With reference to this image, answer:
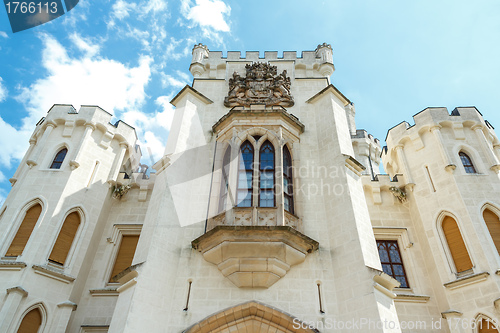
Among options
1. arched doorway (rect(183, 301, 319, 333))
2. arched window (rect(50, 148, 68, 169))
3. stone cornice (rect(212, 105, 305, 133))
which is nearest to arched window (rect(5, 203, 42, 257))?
arched window (rect(50, 148, 68, 169))

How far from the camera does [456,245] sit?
39.0ft

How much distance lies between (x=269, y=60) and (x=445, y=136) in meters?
7.62

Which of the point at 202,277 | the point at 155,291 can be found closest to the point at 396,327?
the point at 202,277

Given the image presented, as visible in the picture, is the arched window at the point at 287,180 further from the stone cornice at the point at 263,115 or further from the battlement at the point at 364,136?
the battlement at the point at 364,136

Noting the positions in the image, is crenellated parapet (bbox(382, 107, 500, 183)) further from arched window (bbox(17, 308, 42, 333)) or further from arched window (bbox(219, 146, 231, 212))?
arched window (bbox(17, 308, 42, 333))

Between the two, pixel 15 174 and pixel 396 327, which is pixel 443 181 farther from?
pixel 15 174

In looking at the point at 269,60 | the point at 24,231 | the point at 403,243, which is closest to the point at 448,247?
the point at 403,243

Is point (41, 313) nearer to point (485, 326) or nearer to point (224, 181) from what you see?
point (224, 181)

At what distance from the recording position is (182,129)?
12844 millimetres

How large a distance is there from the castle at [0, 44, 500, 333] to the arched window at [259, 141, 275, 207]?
0.05 meters

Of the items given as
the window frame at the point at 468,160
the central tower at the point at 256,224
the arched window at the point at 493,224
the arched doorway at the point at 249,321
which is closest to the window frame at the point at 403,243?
the arched window at the point at 493,224

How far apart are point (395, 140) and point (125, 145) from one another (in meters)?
10.8

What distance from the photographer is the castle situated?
9.29 m

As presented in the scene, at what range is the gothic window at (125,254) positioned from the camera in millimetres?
12729
